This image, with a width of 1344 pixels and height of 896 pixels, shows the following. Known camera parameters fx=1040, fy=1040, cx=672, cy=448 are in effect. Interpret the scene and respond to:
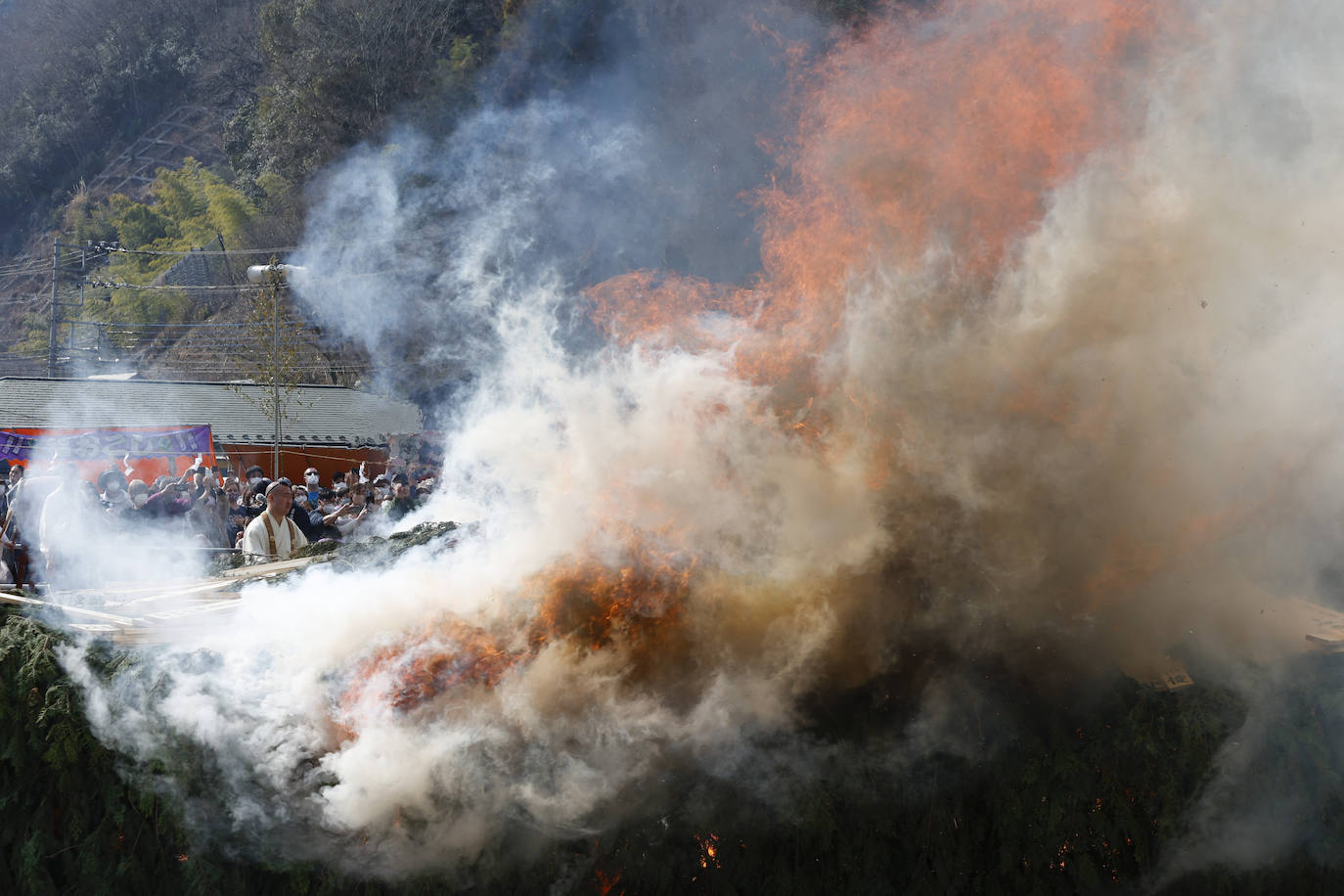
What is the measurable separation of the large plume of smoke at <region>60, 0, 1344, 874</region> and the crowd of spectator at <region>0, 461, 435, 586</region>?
6.72ft

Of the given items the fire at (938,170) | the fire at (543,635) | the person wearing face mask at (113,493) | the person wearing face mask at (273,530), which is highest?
the fire at (938,170)

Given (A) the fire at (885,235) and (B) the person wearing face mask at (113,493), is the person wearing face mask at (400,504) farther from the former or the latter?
(A) the fire at (885,235)

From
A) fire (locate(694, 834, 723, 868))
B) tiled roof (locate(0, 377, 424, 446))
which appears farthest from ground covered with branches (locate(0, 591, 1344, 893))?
tiled roof (locate(0, 377, 424, 446))

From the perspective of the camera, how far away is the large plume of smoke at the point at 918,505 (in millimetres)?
5984

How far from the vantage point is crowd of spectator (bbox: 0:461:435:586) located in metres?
8.02

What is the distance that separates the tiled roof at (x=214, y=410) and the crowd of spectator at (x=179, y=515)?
6893 millimetres

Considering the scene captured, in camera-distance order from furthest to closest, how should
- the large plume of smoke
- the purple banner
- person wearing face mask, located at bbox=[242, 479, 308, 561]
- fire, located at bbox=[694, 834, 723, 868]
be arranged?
the purple banner
person wearing face mask, located at bbox=[242, 479, 308, 561]
fire, located at bbox=[694, 834, 723, 868]
the large plume of smoke

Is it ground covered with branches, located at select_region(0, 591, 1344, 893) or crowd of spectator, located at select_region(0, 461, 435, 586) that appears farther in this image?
crowd of spectator, located at select_region(0, 461, 435, 586)

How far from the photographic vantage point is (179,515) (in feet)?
34.6

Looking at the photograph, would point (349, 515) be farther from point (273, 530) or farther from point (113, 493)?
point (273, 530)

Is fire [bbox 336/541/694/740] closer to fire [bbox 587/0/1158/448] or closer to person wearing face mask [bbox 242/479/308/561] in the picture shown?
fire [bbox 587/0/1158/448]

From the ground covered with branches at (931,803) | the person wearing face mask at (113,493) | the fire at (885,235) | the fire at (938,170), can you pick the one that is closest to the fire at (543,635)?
the fire at (885,235)

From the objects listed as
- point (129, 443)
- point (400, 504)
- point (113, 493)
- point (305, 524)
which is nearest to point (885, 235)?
point (400, 504)

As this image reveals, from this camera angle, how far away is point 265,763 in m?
5.89
